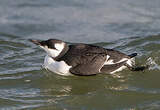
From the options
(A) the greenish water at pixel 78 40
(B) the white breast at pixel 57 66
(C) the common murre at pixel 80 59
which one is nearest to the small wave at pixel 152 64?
(A) the greenish water at pixel 78 40

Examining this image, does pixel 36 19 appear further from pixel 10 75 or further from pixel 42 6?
pixel 10 75

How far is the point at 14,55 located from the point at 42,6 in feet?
12.8

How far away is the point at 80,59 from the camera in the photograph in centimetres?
909

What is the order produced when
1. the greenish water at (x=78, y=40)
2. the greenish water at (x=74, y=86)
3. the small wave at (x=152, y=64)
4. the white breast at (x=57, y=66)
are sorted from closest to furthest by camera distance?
1. the greenish water at (x=74, y=86)
2. the greenish water at (x=78, y=40)
3. the white breast at (x=57, y=66)
4. the small wave at (x=152, y=64)

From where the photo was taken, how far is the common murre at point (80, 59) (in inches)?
355

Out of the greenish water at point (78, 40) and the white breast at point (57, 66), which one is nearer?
the greenish water at point (78, 40)

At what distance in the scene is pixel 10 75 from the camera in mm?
9703

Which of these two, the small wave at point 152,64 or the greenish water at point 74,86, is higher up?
the small wave at point 152,64

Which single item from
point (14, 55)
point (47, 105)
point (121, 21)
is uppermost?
point (121, 21)

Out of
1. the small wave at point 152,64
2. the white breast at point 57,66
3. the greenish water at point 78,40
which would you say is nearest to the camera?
the greenish water at point 78,40

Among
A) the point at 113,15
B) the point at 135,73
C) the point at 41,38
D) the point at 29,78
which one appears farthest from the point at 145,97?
the point at 113,15

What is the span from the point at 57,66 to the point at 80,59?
493 mm

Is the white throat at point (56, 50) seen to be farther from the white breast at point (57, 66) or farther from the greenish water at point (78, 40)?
the greenish water at point (78, 40)

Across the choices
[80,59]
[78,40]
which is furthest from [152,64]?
[78,40]
